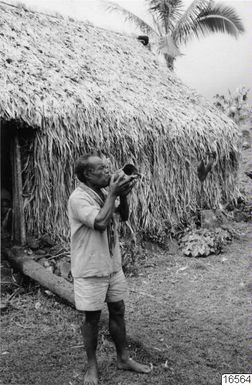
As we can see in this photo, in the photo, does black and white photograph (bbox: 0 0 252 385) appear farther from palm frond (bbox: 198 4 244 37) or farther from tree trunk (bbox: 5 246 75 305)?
palm frond (bbox: 198 4 244 37)

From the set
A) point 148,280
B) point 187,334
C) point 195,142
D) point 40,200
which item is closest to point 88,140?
point 40,200

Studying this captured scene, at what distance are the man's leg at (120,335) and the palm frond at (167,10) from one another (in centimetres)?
1490

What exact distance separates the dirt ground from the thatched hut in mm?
1409

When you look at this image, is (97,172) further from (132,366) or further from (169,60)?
(169,60)

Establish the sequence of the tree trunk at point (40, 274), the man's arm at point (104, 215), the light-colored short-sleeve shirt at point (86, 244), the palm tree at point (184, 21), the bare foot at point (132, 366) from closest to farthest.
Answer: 1. the man's arm at point (104, 215)
2. the light-colored short-sleeve shirt at point (86, 244)
3. the bare foot at point (132, 366)
4. the tree trunk at point (40, 274)
5. the palm tree at point (184, 21)

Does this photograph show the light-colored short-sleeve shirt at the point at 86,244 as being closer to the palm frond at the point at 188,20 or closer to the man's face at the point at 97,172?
the man's face at the point at 97,172

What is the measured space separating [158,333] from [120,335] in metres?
1.09

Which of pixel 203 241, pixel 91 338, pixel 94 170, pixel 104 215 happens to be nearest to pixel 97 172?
pixel 94 170

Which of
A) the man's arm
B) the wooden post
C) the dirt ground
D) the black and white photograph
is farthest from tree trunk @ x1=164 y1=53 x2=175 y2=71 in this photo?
the man's arm

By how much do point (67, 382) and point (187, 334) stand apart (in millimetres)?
1369

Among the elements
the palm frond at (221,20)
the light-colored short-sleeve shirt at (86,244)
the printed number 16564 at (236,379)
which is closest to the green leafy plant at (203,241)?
the printed number 16564 at (236,379)

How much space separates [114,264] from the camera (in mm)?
3258

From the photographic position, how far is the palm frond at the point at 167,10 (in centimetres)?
1612

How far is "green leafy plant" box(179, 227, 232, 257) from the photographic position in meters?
7.41
